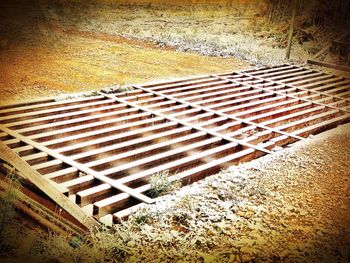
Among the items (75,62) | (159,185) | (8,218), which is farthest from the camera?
(75,62)

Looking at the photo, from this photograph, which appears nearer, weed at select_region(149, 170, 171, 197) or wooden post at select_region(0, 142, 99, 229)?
wooden post at select_region(0, 142, 99, 229)

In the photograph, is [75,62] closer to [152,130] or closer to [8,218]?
[152,130]

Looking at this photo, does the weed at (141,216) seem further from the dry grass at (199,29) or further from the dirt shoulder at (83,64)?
the dry grass at (199,29)

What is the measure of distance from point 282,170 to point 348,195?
628mm

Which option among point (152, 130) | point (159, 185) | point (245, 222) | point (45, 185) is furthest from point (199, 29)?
point (245, 222)

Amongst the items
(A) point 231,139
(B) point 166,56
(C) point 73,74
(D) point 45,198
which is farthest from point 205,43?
(D) point 45,198

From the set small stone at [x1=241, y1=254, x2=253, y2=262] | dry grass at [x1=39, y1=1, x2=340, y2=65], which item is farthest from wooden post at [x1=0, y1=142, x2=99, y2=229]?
dry grass at [x1=39, y1=1, x2=340, y2=65]

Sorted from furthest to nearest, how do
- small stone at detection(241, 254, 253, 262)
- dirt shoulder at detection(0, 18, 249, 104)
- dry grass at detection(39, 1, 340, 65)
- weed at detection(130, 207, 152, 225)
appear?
dry grass at detection(39, 1, 340, 65)
dirt shoulder at detection(0, 18, 249, 104)
weed at detection(130, 207, 152, 225)
small stone at detection(241, 254, 253, 262)

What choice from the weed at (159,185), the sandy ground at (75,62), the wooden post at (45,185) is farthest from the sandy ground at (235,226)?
the sandy ground at (75,62)

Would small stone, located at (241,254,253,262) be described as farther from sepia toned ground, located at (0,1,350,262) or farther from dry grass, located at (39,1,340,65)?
dry grass, located at (39,1,340,65)

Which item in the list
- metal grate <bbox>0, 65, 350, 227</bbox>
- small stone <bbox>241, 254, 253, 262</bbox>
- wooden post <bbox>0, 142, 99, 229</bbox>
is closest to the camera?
small stone <bbox>241, 254, 253, 262</bbox>

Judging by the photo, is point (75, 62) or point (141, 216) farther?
point (75, 62)

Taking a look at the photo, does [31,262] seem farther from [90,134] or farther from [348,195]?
[348,195]

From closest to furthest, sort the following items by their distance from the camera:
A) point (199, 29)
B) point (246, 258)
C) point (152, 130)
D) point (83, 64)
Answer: point (246, 258) → point (152, 130) → point (83, 64) → point (199, 29)
